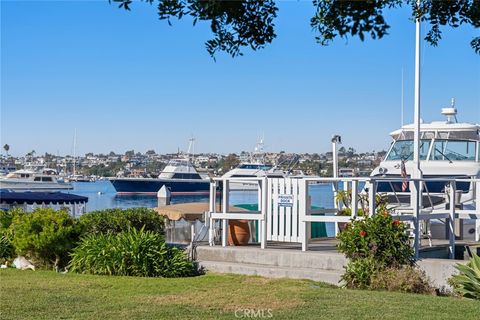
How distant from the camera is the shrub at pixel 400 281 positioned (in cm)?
1205

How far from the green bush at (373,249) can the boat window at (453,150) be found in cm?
1201

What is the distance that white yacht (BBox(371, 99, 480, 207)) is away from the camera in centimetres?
2375

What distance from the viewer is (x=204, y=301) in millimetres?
10773

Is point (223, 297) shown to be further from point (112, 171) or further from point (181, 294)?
point (112, 171)

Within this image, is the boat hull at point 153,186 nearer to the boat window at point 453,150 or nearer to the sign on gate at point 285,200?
the boat window at point 453,150

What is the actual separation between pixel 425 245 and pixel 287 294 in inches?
190

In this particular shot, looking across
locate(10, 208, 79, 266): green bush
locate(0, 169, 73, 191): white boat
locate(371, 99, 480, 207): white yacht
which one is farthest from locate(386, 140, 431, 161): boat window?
locate(0, 169, 73, 191): white boat

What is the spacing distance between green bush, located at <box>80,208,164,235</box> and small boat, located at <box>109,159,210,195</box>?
85902mm

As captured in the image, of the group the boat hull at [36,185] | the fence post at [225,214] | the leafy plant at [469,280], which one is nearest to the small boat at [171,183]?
A: the boat hull at [36,185]

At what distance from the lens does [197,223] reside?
1791 cm

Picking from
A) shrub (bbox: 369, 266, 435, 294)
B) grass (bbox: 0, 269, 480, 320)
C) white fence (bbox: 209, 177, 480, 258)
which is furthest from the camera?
white fence (bbox: 209, 177, 480, 258)

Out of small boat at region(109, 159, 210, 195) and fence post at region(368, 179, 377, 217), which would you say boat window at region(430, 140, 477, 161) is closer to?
fence post at region(368, 179, 377, 217)

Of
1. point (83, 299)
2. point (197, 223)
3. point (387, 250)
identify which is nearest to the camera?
point (83, 299)

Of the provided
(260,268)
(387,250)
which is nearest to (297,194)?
(260,268)
